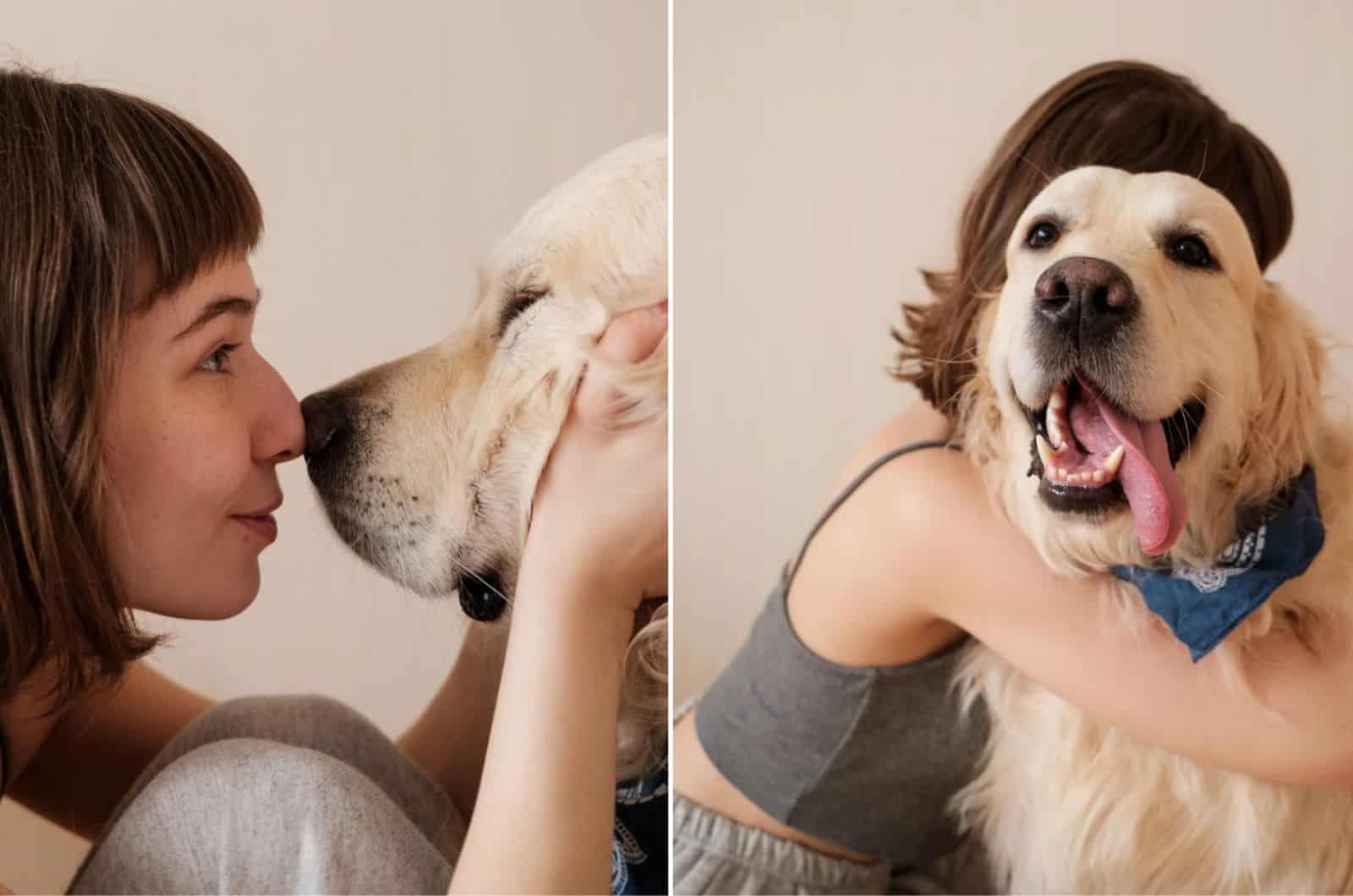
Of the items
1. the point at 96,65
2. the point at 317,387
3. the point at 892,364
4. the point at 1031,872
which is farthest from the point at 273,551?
the point at 1031,872

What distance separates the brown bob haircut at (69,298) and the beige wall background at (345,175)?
0.12 feet

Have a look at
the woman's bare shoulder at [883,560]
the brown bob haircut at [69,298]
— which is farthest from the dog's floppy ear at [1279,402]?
the brown bob haircut at [69,298]

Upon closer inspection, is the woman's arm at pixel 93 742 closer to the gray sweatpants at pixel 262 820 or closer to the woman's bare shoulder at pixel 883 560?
the gray sweatpants at pixel 262 820

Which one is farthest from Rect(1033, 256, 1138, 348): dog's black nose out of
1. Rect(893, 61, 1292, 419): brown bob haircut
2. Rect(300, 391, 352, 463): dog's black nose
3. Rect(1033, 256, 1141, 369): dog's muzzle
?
Rect(300, 391, 352, 463): dog's black nose

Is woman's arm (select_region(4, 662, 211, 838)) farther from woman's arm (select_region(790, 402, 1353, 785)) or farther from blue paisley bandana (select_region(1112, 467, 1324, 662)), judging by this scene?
blue paisley bandana (select_region(1112, 467, 1324, 662))

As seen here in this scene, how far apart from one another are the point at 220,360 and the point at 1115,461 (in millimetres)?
675

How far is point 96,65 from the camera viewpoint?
77cm

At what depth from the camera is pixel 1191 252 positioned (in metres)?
0.88

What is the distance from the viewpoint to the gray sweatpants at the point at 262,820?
0.84 meters

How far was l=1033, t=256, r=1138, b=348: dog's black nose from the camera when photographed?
0.84 meters

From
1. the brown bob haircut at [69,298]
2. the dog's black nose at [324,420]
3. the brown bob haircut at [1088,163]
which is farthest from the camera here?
the brown bob haircut at [1088,163]

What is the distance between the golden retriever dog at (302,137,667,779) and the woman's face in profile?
4cm

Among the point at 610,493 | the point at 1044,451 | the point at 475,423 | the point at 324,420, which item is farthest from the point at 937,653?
the point at 324,420

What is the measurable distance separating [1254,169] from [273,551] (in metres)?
0.89
